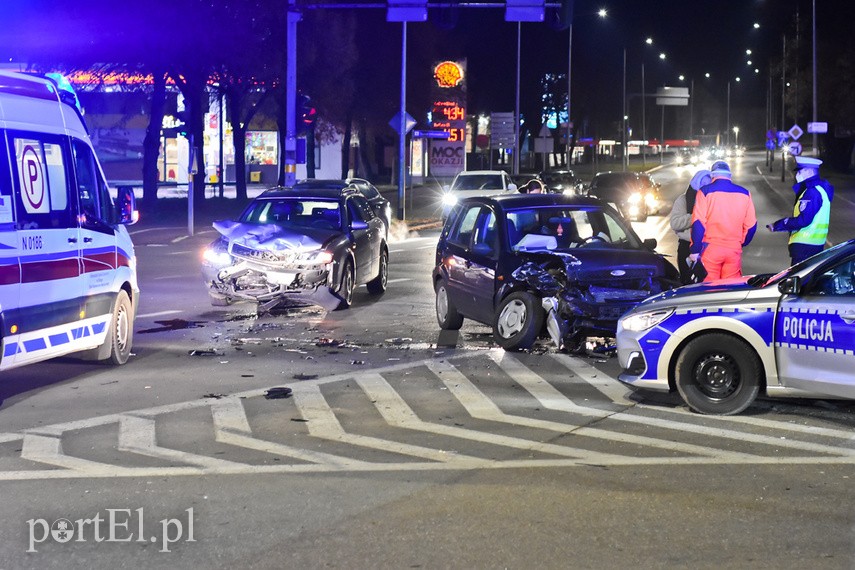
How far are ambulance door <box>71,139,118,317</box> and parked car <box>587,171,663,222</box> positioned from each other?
2863 cm

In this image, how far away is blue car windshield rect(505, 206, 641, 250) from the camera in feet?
43.8

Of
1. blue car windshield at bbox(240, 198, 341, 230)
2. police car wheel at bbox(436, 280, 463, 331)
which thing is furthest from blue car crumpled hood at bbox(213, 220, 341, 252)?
police car wheel at bbox(436, 280, 463, 331)

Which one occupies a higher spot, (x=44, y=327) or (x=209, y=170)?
(x=209, y=170)

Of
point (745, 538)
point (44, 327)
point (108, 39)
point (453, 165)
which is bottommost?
point (745, 538)

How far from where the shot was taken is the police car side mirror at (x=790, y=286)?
9023 mm

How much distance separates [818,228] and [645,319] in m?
4.18

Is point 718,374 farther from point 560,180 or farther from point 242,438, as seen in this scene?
point 560,180

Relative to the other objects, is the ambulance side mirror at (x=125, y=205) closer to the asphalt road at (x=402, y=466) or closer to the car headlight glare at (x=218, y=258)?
Answer: the asphalt road at (x=402, y=466)

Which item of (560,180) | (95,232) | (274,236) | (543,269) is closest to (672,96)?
(560,180)

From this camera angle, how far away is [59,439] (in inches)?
340

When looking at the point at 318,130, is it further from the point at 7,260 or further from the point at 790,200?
the point at 7,260

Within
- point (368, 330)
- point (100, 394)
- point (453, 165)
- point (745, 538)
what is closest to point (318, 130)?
point (453, 165)

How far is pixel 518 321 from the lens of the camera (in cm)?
1278

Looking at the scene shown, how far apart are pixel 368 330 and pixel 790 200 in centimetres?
4354
